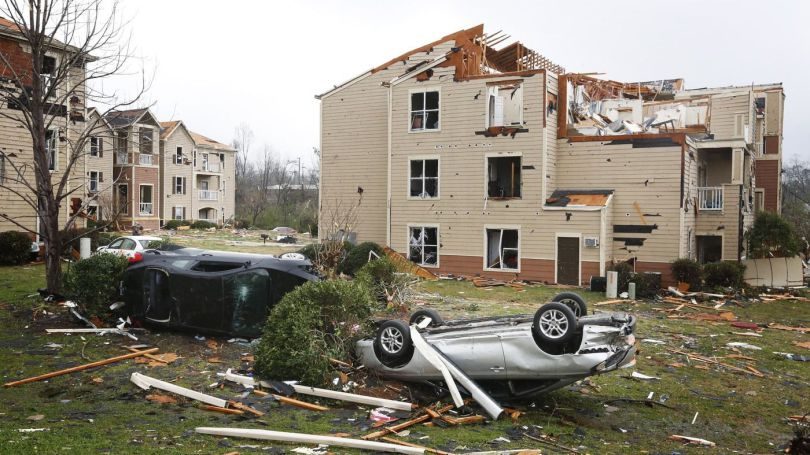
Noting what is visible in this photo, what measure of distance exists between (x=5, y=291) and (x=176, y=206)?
4119 cm

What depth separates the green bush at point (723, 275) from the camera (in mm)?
22219

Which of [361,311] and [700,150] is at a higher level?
[700,150]

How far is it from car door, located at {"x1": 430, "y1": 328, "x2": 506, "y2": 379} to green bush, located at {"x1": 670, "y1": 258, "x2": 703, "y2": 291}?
16.6 metres

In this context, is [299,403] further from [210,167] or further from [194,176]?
[210,167]

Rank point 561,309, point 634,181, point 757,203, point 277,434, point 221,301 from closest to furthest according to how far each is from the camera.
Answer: point 277,434
point 561,309
point 221,301
point 634,181
point 757,203

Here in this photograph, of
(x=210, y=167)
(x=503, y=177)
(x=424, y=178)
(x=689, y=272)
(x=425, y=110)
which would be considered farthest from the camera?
(x=210, y=167)

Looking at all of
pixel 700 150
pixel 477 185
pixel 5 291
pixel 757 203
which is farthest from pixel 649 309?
pixel 757 203

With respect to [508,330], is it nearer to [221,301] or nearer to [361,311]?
[361,311]

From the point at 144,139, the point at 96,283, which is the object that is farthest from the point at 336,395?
the point at 144,139

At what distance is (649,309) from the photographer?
18.8 metres

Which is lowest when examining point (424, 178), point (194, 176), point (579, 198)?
point (579, 198)

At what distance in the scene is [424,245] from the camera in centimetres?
2673

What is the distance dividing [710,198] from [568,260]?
753 centimetres

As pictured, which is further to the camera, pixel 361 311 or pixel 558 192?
pixel 558 192
